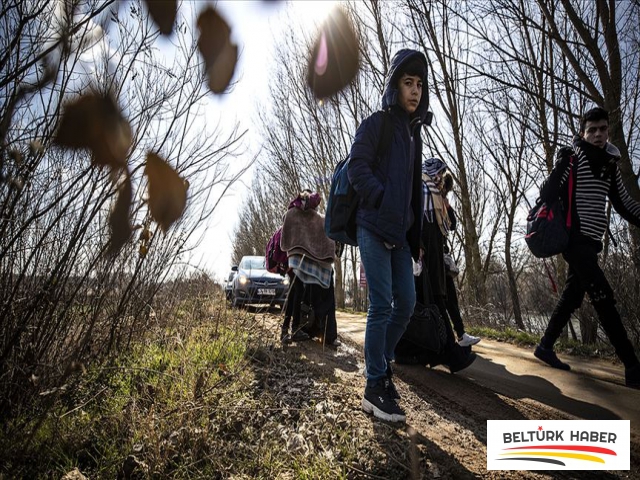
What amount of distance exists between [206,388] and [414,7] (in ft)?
26.7

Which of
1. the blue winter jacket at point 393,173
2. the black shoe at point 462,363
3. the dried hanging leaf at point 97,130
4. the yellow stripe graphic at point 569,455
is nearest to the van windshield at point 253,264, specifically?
the black shoe at point 462,363

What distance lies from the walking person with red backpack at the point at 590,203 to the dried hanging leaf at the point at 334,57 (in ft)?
26.0

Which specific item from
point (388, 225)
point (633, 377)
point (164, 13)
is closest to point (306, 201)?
point (164, 13)

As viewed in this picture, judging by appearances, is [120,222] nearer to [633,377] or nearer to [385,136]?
[385,136]

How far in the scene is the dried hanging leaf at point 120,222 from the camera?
2.51 meters

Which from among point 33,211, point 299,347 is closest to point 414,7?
point 299,347

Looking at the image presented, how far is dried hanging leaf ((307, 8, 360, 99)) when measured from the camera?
1005 centimetres

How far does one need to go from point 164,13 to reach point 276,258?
9.08 ft

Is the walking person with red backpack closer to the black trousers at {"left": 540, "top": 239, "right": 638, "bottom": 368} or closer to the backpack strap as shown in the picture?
the black trousers at {"left": 540, "top": 239, "right": 638, "bottom": 368}

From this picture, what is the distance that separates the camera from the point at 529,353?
402 cm

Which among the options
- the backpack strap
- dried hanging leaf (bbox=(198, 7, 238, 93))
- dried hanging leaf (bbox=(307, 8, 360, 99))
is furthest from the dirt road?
dried hanging leaf (bbox=(307, 8, 360, 99))

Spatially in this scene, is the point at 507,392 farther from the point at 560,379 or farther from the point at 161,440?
the point at 161,440

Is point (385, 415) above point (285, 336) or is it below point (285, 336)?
below

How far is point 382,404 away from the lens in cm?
205
